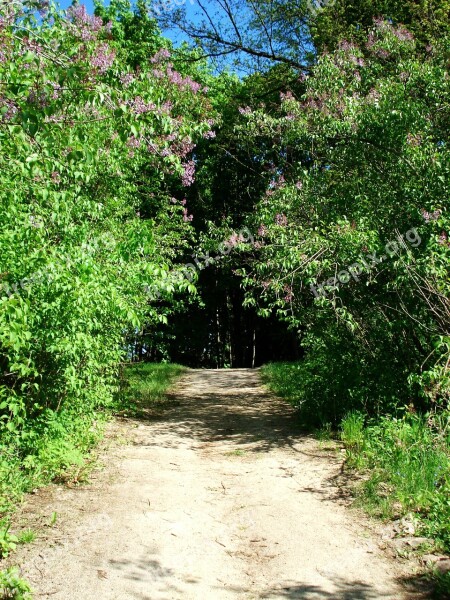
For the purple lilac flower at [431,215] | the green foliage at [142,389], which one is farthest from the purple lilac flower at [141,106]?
the green foliage at [142,389]

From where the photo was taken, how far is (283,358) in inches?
869

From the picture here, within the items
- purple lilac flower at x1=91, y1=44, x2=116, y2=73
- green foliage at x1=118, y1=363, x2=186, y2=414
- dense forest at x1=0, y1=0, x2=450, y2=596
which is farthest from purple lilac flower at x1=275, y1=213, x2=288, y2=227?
green foliage at x1=118, y1=363, x2=186, y2=414

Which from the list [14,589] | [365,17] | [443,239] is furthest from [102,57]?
[365,17]

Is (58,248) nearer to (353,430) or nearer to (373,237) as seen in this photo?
(373,237)

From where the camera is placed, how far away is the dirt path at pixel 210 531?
3525 millimetres

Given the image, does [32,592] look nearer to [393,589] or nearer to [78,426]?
[393,589]

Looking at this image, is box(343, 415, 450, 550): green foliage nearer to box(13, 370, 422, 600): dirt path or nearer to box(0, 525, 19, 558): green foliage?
box(13, 370, 422, 600): dirt path

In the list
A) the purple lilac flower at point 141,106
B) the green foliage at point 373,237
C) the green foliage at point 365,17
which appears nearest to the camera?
the purple lilac flower at point 141,106

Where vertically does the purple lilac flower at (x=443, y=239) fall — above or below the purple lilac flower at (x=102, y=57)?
below

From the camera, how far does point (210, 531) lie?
439cm

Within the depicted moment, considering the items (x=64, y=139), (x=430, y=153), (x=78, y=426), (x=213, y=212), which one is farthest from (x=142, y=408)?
(x=213, y=212)

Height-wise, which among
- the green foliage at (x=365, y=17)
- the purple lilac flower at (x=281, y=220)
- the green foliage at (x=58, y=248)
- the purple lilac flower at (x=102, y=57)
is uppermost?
the green foliage at (x=365, y=17)

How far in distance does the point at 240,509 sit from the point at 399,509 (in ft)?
4.33

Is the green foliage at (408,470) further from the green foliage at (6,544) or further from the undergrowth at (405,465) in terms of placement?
the green foliage at (6,544)
